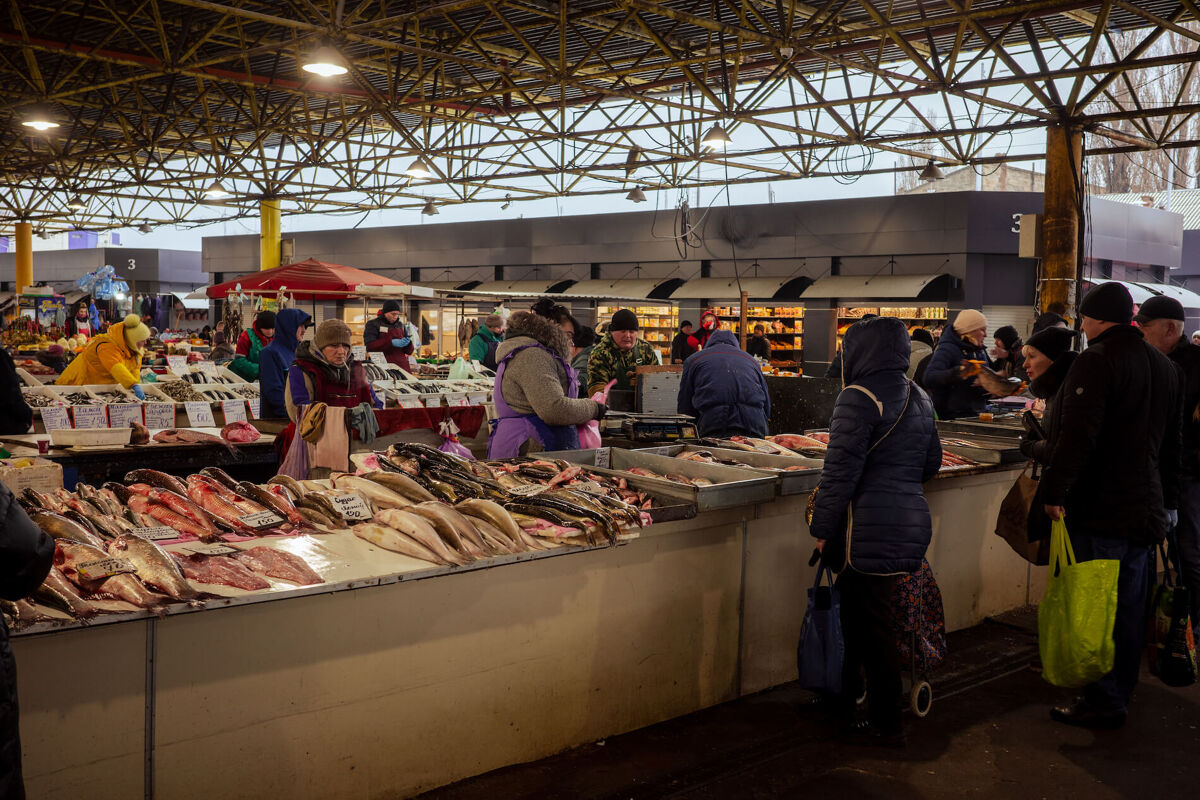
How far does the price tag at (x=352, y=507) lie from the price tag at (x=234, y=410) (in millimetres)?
4500

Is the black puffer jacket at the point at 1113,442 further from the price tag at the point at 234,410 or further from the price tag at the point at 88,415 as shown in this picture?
the price tag at the point at 88,415

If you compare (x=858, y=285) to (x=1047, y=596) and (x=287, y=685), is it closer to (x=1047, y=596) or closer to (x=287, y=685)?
(x=1047, y=596)

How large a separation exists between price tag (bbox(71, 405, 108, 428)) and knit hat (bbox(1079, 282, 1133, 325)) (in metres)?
6.32

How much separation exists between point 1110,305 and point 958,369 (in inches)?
104

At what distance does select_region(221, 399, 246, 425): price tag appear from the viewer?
7.85m

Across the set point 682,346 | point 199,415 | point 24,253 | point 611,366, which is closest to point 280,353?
point 199,415

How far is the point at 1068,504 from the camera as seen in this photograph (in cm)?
421

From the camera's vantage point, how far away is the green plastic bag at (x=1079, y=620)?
4.03m

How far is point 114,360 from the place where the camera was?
8180 mm

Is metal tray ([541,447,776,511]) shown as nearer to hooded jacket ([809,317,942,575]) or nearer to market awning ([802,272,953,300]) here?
hooded jacket ([809,317,942,575])

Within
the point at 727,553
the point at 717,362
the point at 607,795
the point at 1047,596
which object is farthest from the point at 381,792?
the point at 717,362

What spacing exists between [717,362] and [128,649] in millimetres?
3951

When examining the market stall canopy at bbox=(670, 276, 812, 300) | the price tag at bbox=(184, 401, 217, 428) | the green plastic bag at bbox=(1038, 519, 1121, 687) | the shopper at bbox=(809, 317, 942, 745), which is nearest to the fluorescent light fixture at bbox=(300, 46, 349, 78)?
the price tag at bbox=(184, 401, 217, 428)

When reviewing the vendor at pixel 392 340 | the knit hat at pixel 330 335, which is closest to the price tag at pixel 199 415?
the knit hat at pixel 330 335
